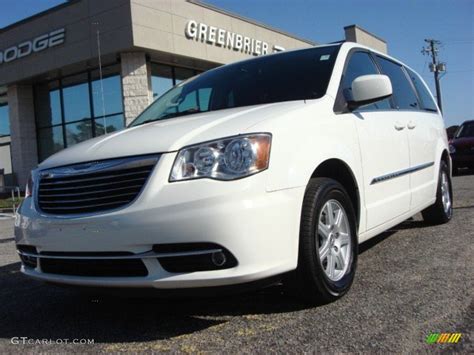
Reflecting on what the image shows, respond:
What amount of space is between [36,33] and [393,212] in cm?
1664

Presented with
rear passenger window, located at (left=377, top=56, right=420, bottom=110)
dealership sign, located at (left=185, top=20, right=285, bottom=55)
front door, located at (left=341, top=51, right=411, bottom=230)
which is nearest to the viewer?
front door, located at (left=341, top=51, right=411, bottom=230)

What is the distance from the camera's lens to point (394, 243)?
4.88 m

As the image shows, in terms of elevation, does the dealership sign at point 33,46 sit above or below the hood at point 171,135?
above

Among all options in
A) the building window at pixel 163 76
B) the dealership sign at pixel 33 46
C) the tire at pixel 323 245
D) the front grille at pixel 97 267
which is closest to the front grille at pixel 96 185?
the front grille at pixel 97 267

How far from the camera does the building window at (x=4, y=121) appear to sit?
69.9 ft

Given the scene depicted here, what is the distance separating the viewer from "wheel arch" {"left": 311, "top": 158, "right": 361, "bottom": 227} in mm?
3266

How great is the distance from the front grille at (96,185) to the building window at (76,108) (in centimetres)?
1376

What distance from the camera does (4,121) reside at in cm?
2166

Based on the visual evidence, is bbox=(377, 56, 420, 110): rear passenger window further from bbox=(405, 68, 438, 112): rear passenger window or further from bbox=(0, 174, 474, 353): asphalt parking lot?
bbox=(0, 174, 474, 353): asphalt parking lot

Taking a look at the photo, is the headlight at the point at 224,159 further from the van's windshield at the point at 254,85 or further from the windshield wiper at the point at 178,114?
the windshield wiper at the point at 178,114

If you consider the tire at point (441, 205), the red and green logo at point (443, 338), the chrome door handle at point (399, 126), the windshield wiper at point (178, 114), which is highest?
the windshield wiper at point (178, 114)

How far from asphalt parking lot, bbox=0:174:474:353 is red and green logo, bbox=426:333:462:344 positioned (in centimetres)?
3

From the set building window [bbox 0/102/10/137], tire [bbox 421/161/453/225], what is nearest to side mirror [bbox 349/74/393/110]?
tire [bbox 421/161/453/225]

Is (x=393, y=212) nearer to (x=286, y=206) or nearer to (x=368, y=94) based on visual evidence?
(x=368, y=94)
